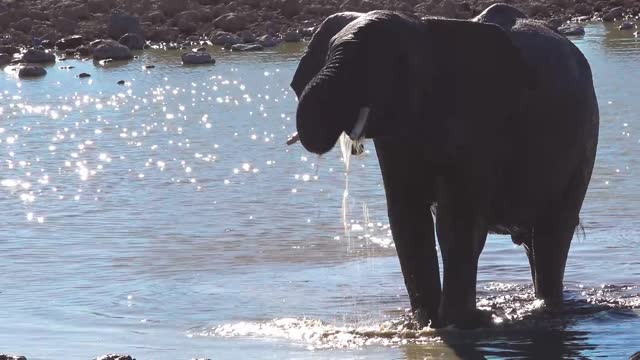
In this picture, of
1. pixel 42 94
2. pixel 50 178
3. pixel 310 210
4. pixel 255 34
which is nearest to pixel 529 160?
pixel 310 210

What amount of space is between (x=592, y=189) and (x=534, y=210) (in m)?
4.84

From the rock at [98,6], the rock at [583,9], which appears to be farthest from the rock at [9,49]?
the rock at [583,9]

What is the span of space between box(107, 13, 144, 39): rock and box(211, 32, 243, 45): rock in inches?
62.4

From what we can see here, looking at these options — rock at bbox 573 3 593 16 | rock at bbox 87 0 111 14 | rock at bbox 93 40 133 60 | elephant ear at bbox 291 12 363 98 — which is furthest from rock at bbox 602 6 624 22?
elephant ear at bbox 291 12 363 98

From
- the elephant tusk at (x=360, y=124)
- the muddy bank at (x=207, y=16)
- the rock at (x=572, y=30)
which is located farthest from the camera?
the muddy bank at (x=207, y=16)

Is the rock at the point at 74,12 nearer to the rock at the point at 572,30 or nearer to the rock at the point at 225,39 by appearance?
the rock at the point at 225,39

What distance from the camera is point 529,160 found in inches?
331

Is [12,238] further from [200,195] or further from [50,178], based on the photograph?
[50,178]

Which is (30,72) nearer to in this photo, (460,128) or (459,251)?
(459,251)

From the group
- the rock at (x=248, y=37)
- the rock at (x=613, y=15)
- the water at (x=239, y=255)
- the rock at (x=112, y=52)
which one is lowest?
the rock at (x=613, y=15)

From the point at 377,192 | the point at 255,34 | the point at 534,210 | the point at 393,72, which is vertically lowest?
the point at 255,34

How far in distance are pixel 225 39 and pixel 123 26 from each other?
247 centimetres

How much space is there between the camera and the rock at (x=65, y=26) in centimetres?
3581

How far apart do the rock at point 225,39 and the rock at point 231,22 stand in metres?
1.80
